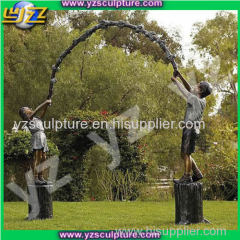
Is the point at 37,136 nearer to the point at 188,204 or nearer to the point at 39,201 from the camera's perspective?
the point at 39,201

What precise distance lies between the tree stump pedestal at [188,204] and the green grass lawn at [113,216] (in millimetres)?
185

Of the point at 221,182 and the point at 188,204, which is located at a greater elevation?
the point at 188,204

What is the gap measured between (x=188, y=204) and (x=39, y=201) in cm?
283

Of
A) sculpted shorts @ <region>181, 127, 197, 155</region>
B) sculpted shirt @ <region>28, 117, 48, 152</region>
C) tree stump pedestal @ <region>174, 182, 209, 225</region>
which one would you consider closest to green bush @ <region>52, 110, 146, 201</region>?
sculpted shirt @ <region>28, 117, 48, 152</region>

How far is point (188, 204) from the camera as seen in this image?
7457 mm

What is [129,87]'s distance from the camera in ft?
50.2

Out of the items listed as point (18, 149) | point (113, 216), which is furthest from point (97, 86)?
point (113, 216)

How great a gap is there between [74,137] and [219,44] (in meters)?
11.8

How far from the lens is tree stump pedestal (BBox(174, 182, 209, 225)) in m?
7.45

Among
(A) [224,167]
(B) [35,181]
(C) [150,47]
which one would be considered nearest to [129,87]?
(A) [224,167]

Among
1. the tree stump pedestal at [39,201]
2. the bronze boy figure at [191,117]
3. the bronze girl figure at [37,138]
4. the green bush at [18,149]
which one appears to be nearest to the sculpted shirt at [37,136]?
the bronze girl figure at [37,138]

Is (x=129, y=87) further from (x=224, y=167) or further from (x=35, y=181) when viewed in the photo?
(x=35, y=181)

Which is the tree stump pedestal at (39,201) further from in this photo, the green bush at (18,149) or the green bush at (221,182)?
the green bush at (221,182)

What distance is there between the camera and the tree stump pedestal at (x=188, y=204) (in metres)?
7.45
